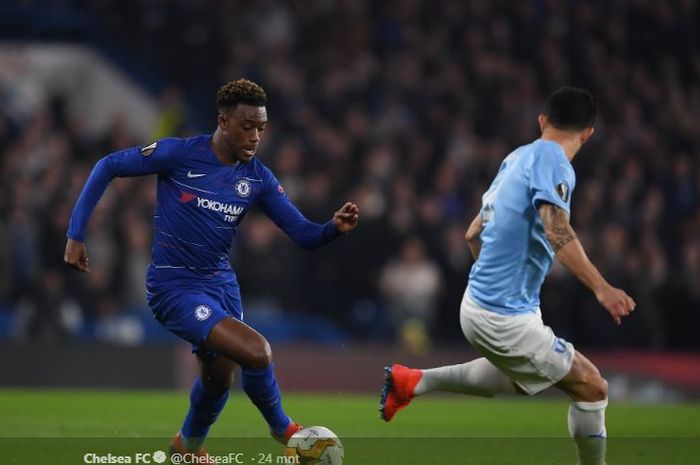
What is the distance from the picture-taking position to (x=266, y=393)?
726cm

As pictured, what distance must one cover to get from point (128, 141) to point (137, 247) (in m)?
1.96

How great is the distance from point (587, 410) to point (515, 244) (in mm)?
896

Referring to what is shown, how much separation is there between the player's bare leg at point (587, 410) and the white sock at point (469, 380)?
520mm

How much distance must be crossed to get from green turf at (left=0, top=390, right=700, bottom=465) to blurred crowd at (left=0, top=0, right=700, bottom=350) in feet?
3.96

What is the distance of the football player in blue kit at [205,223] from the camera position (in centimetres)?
732

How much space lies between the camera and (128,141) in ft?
54.5

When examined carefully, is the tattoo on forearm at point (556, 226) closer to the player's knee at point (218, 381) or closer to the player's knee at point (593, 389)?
the player's knee at point (593, 389)

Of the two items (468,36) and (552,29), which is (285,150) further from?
(552,29)

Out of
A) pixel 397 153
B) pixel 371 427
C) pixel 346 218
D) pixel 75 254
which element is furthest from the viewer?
pixel 397 153

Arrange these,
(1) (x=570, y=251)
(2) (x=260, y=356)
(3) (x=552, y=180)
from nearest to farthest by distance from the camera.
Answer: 1. (1) (x=570, y=251)
2. (3) (x=552, y=180)
3. (2) (x=260, y=356)

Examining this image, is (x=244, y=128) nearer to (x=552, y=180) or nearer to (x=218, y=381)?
(x=218, y=381)

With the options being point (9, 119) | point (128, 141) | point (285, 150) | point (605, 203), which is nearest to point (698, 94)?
point (605, 203)

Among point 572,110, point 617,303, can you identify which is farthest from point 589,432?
point 572,110

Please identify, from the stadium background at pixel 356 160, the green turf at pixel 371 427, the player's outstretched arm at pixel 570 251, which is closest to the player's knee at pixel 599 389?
the player's outstretched arm at pixel 570 251
